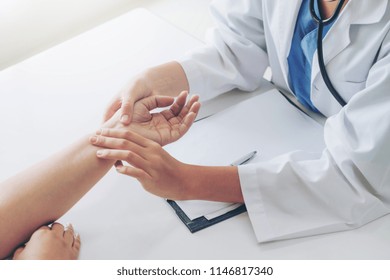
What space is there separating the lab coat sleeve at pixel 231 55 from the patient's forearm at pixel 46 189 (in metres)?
0.34

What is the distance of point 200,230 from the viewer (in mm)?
874

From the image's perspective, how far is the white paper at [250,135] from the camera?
1.02 meters

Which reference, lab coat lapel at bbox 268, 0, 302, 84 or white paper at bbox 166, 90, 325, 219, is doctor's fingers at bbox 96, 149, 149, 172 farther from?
lab coat lapel at bbox 268, 0, 302, 84

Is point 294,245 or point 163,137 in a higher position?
point 163,137

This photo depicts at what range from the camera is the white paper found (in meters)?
1.02

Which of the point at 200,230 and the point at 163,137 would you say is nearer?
the point at 200,230

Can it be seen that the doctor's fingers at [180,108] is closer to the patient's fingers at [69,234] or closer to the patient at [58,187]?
the patient at [58,187]

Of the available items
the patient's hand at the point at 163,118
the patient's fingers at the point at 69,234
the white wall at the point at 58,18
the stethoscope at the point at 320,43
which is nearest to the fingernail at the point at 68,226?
the patient's fingers at the point at 69,234

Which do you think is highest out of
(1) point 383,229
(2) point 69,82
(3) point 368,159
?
(2) point 69,82

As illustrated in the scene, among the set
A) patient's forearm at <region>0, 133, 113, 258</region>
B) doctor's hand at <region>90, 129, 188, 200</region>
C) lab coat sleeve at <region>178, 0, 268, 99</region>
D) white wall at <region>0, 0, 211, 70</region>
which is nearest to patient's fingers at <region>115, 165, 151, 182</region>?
doctor's hand at <region>90, 129, 188, 200</region>

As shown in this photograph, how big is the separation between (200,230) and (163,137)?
0.23m

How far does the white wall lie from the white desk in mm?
603
